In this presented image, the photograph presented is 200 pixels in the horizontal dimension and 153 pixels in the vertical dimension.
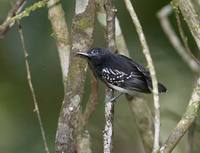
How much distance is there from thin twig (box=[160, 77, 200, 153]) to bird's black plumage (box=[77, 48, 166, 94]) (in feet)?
1.66

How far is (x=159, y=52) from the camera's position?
476 cm

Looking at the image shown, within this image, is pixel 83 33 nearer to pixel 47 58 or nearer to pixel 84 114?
pixel 84 114

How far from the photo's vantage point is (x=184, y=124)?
2.84 metres

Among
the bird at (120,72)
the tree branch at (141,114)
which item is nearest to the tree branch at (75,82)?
the bird at (120,72)

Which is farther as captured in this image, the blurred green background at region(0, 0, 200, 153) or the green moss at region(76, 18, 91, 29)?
the blurred green background at region(0, 0, 200, 153)

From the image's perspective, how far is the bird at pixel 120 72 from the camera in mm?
3418

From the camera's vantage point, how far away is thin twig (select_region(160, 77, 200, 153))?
9.07 ft

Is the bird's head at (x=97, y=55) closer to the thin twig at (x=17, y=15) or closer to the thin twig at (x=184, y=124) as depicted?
the thin twig at (x=17, y=15)

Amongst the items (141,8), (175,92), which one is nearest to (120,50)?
(141,8)

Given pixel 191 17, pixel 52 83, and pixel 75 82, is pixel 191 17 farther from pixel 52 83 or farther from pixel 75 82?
pixel 52 83

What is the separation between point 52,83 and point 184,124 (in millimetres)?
2094

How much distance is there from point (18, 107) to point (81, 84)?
5.69ft

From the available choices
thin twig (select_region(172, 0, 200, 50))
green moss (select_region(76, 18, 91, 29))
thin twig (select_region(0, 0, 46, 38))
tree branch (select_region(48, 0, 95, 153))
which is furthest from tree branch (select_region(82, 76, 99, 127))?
thin twig (select_region(172, 0, 200, 50))

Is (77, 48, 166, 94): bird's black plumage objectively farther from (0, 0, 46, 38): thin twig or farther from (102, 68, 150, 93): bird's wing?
(0, 0, 46, 38): thin twig
